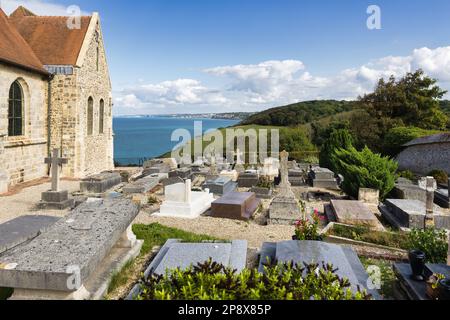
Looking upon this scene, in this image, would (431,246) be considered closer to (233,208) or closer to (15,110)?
(233,208)

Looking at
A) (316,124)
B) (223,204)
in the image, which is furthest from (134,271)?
(316,124)

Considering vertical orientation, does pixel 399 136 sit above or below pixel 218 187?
above

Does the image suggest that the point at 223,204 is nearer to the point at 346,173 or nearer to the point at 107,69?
the point at 346,173

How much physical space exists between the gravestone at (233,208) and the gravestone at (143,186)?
4.09m

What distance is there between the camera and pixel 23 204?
10.7 m

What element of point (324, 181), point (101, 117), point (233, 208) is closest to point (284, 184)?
point (233, 208)

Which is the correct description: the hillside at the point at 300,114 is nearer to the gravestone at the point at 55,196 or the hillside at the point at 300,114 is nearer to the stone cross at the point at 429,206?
the stone cross at the point at 429,206

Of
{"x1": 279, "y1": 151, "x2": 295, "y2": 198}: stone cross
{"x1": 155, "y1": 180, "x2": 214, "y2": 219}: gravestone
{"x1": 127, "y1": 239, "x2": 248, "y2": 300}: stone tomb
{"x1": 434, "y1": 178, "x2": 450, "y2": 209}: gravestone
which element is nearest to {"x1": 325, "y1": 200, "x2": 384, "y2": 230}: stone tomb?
{"x1": 279, "y1": 151, "x2": 295, "y2": 198}: stone cross

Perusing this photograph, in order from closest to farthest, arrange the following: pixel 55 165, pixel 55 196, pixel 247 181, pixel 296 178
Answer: pixel 55 196, pixel 55 165, pixel 247 181, pixel 296 178

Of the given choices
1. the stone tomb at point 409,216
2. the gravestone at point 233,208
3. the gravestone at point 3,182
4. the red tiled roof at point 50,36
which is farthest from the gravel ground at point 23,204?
the stone tomb at point 409,216

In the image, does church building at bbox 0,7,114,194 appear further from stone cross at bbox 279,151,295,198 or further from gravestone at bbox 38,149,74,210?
stone cross at bbox 279,151,295,198

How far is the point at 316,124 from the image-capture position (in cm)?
3538

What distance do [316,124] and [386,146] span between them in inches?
415

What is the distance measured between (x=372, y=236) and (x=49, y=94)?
15.0 m
